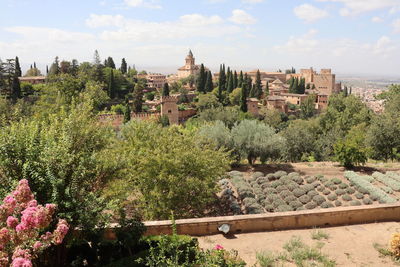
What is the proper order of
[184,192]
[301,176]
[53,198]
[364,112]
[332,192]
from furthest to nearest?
[364,112], [301,176], [332,192], [184,192], [53,198]

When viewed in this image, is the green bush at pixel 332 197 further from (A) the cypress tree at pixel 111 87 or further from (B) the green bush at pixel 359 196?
(A) the cypress tree at pixel 111 87

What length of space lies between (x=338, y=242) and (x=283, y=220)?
4.87ft

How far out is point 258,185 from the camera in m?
17.3

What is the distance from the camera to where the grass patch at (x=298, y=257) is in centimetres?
722

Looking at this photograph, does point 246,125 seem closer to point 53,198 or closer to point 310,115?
point 53,198

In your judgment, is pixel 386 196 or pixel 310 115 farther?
pixel 310 115

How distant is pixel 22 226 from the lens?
14.0 ft

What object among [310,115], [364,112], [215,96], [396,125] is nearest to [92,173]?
[396,125]

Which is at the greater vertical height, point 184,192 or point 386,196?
point 184,192

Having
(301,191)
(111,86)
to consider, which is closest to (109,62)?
(111,86)

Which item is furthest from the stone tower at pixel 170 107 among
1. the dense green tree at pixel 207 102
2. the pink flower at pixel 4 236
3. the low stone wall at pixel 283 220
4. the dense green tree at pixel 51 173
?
the pink flower at pixel 4 236

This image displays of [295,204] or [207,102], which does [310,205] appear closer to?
[295,204]

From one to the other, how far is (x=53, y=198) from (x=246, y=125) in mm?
17811

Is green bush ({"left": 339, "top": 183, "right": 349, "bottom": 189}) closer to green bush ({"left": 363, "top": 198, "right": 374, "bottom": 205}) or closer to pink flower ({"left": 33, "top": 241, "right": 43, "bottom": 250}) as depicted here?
green bush ({"left": 363, "top": 198, "right": 374, "bottom": 205})
